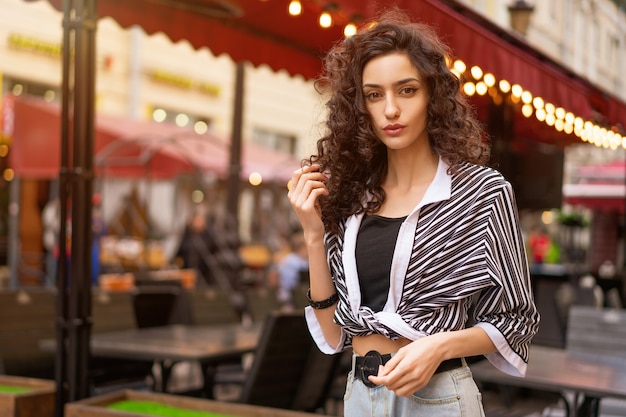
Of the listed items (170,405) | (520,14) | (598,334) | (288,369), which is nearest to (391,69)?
(170,405)

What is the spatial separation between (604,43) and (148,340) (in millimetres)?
27982

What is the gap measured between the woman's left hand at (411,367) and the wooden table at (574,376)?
2638 millimetres

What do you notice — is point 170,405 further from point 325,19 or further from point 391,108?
point 325,19

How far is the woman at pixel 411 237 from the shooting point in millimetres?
2105

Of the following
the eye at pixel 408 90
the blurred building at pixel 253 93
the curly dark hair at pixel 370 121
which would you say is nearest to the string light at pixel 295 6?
the blurred building at pixel 253 93

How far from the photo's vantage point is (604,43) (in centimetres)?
3123

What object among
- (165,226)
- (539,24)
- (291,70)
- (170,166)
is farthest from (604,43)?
(291,70)

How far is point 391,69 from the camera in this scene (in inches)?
85.9

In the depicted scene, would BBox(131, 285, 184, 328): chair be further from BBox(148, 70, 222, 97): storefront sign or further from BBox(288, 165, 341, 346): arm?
BBox(148, 70, 222, 97): storefront sign

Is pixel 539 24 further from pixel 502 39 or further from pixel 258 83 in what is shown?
pixel 502 39

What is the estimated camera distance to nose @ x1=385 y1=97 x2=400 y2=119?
2.15m

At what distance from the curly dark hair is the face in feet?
0.07

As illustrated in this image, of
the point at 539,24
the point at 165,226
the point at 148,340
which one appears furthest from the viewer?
the point at 539,24

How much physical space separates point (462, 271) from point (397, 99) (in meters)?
0.41
